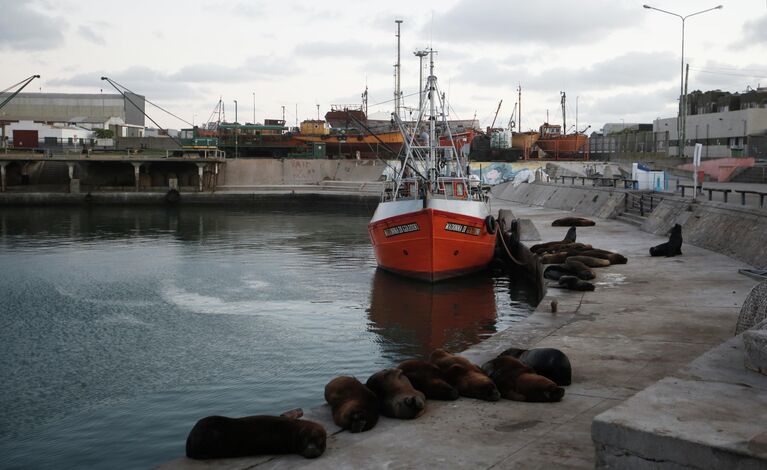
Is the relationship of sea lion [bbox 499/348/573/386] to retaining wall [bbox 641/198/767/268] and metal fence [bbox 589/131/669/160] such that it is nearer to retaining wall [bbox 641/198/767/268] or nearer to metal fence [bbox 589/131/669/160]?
retaining wall [bbox 641/198/767/268]

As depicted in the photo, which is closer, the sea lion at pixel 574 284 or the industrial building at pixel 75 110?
the sea lion at pixel 574 284

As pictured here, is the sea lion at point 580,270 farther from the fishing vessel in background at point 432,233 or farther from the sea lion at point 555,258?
the fishing vessel in background at point 432,233

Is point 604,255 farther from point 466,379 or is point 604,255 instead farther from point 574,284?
point 466,379

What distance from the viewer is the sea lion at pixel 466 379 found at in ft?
29.2

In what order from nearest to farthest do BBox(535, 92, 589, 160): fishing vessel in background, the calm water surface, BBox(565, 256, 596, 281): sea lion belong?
the calm water surface
BBox(565, 256, 596, 281): sea lion
BBox(535, 92, 589, 160): fishing vessel in background

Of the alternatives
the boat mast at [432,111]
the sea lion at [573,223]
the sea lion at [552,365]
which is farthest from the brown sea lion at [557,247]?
the sea lion at [552,365]

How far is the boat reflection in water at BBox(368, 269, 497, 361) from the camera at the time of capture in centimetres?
1655

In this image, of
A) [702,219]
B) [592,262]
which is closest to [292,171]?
[702,219]

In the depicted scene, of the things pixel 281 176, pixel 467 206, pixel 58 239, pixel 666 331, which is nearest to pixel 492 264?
pixel 467 206

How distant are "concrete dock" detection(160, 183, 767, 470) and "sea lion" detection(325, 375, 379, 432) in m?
0.14

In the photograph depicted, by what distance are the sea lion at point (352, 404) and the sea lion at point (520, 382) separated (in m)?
1.66

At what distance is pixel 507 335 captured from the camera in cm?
1230

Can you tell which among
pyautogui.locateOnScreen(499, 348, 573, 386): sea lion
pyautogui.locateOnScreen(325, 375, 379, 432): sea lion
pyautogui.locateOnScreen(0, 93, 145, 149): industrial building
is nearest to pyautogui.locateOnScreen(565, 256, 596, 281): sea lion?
pyautogui.locateOnScreen(499, 348, 573, 386): sea lion

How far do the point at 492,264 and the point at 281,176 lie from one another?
45.3 m
